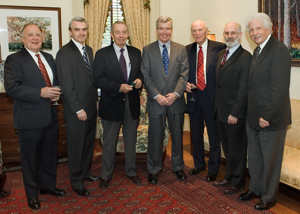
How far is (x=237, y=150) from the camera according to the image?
3053 mm

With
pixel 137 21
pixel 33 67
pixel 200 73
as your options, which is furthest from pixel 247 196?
pixel 137 21

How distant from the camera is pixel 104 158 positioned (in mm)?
3336

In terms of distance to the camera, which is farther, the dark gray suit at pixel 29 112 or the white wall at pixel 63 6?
the white wall at pixel 63 6

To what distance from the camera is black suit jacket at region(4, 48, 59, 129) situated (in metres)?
2.66

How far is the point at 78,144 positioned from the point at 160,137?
0.95 metres

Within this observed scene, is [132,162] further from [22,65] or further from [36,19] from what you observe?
[36,19]

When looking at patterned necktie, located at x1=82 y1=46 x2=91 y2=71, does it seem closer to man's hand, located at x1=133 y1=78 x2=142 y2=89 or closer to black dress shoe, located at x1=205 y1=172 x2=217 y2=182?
man's hand, located at x1=133 y1=78 x2=142 y2=89

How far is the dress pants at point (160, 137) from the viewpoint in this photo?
3395mm

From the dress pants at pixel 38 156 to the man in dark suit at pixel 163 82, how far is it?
110 cm

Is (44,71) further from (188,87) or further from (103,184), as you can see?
(188,87)

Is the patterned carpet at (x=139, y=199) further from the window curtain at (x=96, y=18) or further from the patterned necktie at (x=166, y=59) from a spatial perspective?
the window curtain at (x=96, y=18)

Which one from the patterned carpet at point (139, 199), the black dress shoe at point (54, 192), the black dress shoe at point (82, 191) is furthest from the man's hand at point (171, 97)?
the black dress shoe at point (54, 192)

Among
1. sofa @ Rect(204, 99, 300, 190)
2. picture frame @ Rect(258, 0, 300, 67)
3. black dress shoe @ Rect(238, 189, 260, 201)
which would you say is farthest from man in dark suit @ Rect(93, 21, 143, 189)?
picture frame @ Rect(258, 0, 300, 67)

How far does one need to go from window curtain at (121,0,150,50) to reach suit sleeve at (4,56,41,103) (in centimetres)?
347
